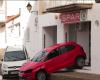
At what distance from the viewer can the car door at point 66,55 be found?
1082 inches

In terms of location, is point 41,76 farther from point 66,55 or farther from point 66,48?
point 66,48

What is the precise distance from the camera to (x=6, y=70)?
29.2m

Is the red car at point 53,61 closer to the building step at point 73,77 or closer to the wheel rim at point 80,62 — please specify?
the wheel rim at point 80,62

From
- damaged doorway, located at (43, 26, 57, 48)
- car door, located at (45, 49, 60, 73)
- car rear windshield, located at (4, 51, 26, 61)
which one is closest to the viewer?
car door, located at (45, 49, 60, 73)

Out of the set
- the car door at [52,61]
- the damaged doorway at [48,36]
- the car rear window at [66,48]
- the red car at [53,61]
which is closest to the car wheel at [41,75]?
the red car at [53,61]

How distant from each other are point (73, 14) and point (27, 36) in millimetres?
12501

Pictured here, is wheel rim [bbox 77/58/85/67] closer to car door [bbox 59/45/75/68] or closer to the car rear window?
car door [bbox 59/45/75/68]

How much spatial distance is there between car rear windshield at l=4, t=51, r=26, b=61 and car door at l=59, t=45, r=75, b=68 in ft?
11.9

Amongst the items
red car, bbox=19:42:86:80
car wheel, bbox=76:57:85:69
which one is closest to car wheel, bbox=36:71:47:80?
red car, bbox=19:42:86:80

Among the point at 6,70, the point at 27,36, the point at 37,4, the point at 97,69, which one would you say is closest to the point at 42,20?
the point at 37,4

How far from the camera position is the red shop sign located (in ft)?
94.5

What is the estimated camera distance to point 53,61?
2695 centimetres

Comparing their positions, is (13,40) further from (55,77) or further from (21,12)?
(55,77)

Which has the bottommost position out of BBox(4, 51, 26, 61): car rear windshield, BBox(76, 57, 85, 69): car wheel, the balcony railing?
BBox(76, 57, 85, 69): car wheel
